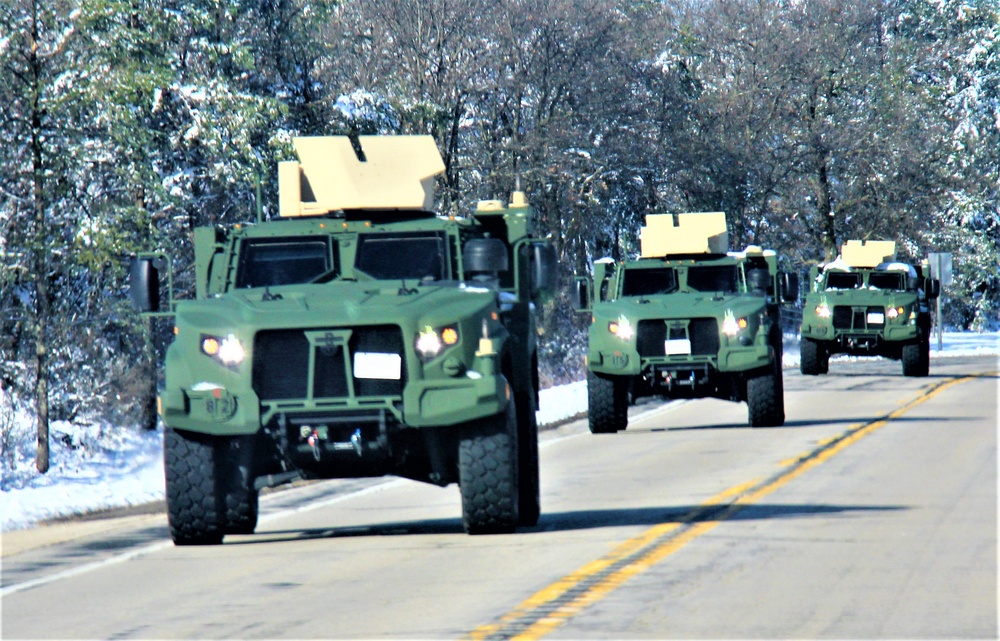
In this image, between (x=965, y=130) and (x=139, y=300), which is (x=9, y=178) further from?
(x=965, y=130)

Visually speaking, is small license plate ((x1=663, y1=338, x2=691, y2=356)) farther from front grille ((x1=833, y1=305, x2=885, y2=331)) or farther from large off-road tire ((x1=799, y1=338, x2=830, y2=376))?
large off-road tire ((x1=799, y1=338, x2=830, y2=376))

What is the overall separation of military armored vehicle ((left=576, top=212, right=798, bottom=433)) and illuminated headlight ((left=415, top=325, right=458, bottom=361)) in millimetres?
10345

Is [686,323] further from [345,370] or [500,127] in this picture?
[500,127]

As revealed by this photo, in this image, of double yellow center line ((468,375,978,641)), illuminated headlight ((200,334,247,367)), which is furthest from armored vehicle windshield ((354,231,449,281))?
double yellow center line ((468,375,978,641))

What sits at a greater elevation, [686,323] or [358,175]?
[358,175]

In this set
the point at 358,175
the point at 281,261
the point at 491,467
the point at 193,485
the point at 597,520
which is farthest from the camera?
the point at 358,175

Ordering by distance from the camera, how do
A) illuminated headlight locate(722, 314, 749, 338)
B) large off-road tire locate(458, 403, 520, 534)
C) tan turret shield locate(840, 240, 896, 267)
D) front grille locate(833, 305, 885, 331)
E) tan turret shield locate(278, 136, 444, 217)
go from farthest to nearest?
tan turret shield locate(840, 240, 896, 267)
front grille locate(833, 305, 885, 331)
illuminated headlight locate(722, 314, 749, 338)
tan turret shield locate(278, 136, 444, 217)
large off-road tire locate(458, 403, 520, 534)

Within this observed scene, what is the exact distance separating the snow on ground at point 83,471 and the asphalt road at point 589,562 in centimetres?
88

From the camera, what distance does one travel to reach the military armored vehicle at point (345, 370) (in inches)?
407

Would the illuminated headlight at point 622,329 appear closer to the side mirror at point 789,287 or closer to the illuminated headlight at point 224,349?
the side mirror at point 789,287

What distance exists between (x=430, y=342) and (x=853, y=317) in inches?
915

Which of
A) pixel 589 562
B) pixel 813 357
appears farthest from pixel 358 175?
Result: pixel 813 357

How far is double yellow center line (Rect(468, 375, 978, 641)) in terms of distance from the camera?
7914 mm

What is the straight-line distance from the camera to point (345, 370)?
408 inches
